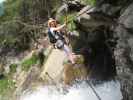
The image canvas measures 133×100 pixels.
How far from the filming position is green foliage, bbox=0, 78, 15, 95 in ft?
104

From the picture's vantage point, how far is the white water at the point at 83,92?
2186 cm

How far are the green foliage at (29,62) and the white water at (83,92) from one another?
3801mm

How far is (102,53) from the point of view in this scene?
925 inches

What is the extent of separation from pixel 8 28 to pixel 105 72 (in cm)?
1381

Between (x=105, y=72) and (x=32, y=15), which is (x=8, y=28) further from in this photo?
(x=105, y=72)

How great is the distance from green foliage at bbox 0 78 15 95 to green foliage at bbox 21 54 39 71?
1.58 m

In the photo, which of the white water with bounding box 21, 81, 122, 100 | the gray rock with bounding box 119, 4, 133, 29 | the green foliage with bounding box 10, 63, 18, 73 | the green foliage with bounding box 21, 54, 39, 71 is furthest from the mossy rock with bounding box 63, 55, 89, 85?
the green foliage with bounding box 10, 63, 18, 73

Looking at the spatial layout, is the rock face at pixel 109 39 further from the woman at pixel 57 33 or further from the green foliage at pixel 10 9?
the green foliage at pixel 10 9

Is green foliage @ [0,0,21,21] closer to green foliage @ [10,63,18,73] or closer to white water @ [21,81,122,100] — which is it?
green foliage @ [10,63,18,73]

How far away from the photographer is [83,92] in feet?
76.1

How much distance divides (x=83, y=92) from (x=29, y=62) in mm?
7817

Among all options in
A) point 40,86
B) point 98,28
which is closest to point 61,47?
point 98,28

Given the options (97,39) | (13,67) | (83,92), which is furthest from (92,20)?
(13,67)

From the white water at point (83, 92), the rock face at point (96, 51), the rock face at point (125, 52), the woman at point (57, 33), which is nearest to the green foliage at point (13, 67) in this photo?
the white water at point (83, 92)
